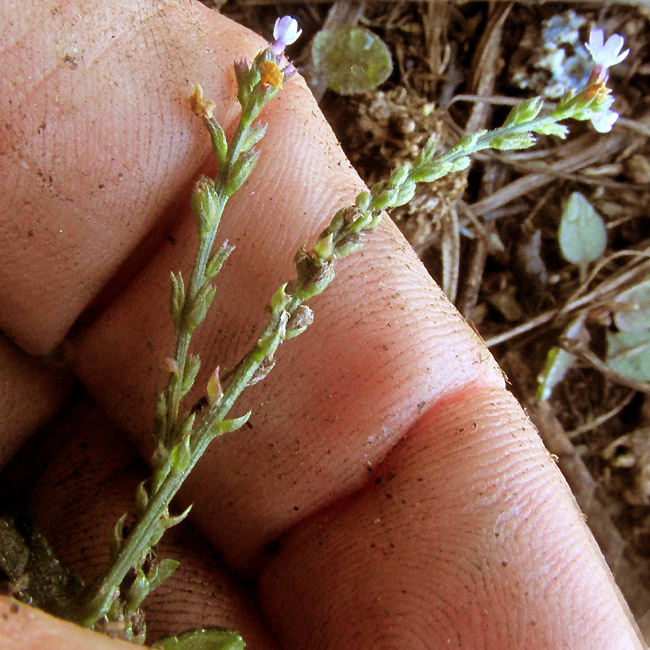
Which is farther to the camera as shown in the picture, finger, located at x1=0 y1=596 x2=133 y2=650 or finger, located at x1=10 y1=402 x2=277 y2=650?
finger, located at x1=10 y1=402 x2=277 y2=650

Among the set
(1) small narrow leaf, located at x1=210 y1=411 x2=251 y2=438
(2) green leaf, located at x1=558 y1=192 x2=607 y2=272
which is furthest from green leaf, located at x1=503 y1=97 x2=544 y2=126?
(2) green leaf, located at x1=558 y1=192 x2=607 y2=272

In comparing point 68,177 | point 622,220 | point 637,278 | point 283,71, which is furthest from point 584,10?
point 68,177

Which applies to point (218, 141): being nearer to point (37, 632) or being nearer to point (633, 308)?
point (37, 632)

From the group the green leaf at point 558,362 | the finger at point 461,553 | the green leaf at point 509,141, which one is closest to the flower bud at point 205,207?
the green leaf at point 509,141

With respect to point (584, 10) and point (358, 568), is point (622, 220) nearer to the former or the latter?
point (584, 10)

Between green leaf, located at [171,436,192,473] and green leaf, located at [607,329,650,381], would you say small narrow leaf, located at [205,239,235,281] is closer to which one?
green leaf, located at [171,436,192,473]

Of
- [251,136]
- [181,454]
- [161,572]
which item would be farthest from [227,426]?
[251,136]
